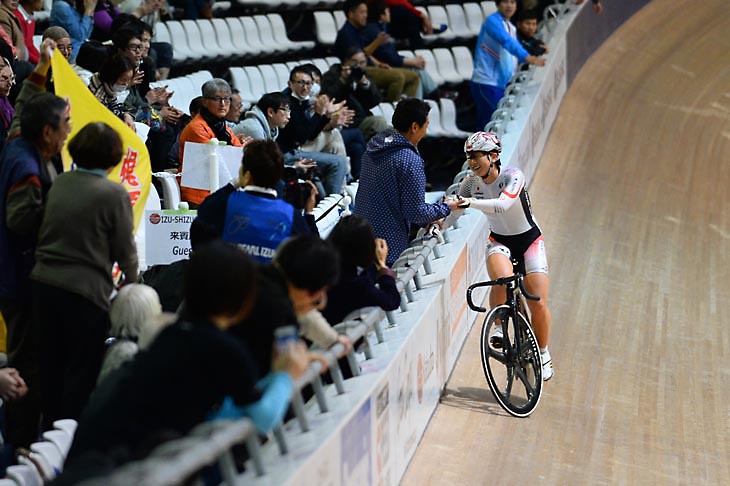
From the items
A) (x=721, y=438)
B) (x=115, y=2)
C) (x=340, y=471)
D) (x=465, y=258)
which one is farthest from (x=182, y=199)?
(x=115, y=2)

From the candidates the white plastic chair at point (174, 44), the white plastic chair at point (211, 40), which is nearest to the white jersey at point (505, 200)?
the white plastic chair at point (174, 44)

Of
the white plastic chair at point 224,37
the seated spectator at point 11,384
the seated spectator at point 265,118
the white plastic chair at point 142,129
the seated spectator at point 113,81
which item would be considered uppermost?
the seated spectator at point 113,81

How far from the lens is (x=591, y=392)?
711 centimetres

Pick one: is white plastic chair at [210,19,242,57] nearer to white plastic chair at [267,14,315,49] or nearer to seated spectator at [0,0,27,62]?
white plastic chair at [267,14,315,49]

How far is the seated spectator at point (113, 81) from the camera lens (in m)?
6.19

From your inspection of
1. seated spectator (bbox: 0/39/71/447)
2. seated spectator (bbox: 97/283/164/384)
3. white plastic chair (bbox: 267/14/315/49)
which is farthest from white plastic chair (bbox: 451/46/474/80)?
seated spectator (bbox: 97/283/164/384)

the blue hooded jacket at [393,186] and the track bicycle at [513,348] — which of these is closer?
the blue hooded jacket at [393,186]

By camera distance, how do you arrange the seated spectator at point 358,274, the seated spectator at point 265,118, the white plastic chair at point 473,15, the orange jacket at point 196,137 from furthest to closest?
the white plastic chair at point 473,15 → the seated spectator at point 265,118 → the orange jacket at point 196,137 → the seated spectator at point 358,274

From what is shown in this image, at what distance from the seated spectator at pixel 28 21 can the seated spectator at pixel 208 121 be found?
229 centimetres

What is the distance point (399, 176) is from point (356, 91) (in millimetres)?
4612

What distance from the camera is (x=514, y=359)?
650 centimetres

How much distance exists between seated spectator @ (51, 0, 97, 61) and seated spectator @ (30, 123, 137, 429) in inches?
214

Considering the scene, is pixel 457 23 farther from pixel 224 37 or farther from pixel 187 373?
pixel 187 373

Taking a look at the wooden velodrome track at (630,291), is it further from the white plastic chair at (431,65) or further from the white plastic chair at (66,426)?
the white plastic chair at (66,426)
